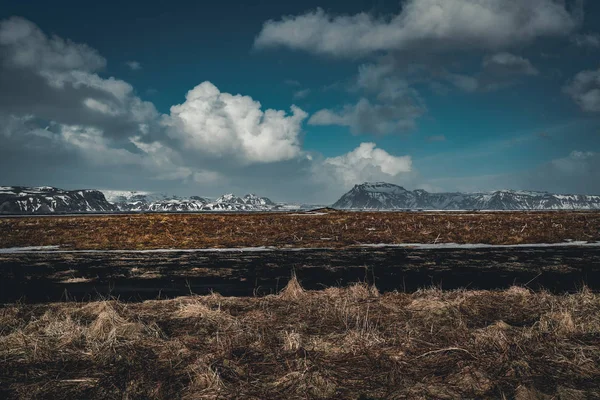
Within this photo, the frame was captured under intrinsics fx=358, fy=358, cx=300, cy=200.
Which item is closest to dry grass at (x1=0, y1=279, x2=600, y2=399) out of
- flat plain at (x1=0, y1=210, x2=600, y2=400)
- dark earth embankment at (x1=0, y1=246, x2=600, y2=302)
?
flat plain at (x1=0, y1=210, x2=600, y2=400)

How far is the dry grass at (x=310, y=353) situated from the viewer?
5.39 meters

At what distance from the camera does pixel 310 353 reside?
6750 mm

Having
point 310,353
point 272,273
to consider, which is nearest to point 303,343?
point 310,353

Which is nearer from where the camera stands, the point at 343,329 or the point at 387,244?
the point at 343,329

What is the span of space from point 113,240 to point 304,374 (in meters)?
38.6

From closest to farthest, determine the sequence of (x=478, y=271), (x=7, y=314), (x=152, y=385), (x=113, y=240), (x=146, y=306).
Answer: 1. (x=152, y=385)
2. (x=7, y=314)
3. (x=146, y=306)
4. (x=478, y=271)
5. (x=113, y=240)

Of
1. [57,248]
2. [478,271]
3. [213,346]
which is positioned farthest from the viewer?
[57,248]

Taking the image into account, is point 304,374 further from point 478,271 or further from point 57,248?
point 57,248

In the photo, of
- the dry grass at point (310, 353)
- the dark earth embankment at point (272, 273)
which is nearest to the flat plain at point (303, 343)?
the dry grass at point (310, 353)

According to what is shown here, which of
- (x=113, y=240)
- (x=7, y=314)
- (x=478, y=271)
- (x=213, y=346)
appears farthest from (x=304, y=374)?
(x=113, y=240)

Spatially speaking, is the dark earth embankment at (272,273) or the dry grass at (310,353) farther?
the dark earth embankment at (272,273)

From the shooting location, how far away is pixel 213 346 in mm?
7020

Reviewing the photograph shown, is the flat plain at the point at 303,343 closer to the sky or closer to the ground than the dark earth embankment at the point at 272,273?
closer to the sky

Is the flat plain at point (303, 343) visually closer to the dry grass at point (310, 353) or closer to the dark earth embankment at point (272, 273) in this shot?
the dry grass at point (310, 353)
